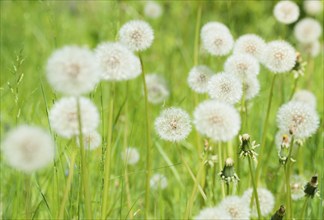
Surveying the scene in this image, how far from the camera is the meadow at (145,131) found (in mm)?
1441

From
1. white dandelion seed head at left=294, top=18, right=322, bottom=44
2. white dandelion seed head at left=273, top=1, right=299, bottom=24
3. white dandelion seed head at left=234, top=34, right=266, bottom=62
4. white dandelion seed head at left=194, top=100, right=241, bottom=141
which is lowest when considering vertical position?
white dandelion seed head at left=194, top=100, right=241, bottom=141

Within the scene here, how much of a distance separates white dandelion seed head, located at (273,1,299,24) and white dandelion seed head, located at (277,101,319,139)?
0.69m

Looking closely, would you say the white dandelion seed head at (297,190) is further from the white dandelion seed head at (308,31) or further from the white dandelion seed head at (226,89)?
the white dandelion seed head at (308,31)

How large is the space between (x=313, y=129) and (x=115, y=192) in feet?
2.92

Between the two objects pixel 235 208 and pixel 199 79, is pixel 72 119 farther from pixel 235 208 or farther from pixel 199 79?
pixel 199 79

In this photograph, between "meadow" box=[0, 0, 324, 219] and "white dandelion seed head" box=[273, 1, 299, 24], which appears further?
"white dandelion seed head" box=[273, 1, 299, 24]

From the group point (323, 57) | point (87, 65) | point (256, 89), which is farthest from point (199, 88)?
point (323, 57)

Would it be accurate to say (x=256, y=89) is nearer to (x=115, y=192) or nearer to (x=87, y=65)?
(x=115, y=192)

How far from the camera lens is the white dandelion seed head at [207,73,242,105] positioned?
134 cm

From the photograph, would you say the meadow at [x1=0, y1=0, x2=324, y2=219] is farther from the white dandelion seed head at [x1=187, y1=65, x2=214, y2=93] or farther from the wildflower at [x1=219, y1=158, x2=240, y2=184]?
the white dandelion seed head at [x1=187, y1=65, x2=214, y2=93]

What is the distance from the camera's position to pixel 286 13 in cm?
204

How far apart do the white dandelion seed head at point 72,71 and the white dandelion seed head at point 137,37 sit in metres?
0.36

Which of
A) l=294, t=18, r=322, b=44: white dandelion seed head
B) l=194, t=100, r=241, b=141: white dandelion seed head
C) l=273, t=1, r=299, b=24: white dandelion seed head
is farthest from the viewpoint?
l=294, t=18, r=322, b=44: white dandelion seed head


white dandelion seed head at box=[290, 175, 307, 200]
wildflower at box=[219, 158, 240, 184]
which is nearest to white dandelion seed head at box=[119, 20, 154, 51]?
wildflower at box=[219, 158, 240, 184]
